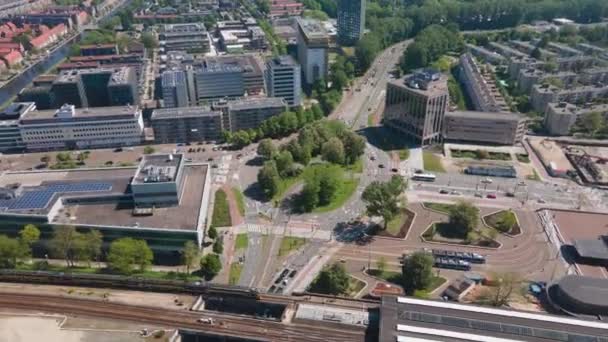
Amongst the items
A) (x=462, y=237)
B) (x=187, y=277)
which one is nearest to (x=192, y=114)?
(x=187, y=277)

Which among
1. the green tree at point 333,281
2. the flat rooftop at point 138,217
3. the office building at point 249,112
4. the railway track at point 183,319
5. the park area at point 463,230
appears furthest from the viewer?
the office building at point 249,112

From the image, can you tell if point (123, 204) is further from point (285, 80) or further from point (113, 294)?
point (285, 80)

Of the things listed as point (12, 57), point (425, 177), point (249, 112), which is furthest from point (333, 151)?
point (12, 57)

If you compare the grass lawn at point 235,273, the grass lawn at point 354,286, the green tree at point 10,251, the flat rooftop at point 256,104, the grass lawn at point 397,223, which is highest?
the flat rooftop at point 256,104

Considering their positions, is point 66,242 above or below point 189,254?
above

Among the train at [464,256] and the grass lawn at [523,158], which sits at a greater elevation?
the grass lawn at [523,158]

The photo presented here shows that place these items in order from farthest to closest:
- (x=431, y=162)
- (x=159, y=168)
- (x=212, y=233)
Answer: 1. (x=431, y=162)
2. (x=159, y=168)
3. (x=212, y=233)

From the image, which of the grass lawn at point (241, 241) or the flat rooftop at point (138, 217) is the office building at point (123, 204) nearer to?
the flat rooftop at point (138, 217)

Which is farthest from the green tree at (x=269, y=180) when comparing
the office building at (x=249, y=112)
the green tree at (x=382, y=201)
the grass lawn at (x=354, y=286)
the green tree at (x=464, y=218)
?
the green tree at (x=464, y=218)
